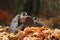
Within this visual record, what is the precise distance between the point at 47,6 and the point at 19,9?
236 centimetres

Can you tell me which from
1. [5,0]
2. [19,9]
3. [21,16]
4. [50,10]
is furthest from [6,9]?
[21,16]

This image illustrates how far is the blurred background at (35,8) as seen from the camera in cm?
1301

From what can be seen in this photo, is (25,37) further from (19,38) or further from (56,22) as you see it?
(56,22)

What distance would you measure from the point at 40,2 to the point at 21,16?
10.2m

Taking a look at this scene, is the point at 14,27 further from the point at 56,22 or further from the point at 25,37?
the point at 56,22

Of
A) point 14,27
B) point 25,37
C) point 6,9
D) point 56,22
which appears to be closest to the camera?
point 25,37

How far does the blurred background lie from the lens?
1301cm

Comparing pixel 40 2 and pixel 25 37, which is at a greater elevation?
pixel 25 37

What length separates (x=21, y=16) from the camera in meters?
3.82

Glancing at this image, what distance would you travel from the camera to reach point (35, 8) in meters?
14.2

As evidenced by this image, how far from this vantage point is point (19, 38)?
10.3 feet

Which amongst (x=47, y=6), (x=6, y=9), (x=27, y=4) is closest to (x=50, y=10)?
(x=47, y=6)

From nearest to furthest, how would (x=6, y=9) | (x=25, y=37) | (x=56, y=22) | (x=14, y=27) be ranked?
(x=25, y=37)
(x=14, y=27)
(x=56, y=22)
(x=6, y=9)

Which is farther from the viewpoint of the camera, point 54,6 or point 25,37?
point 54,6
